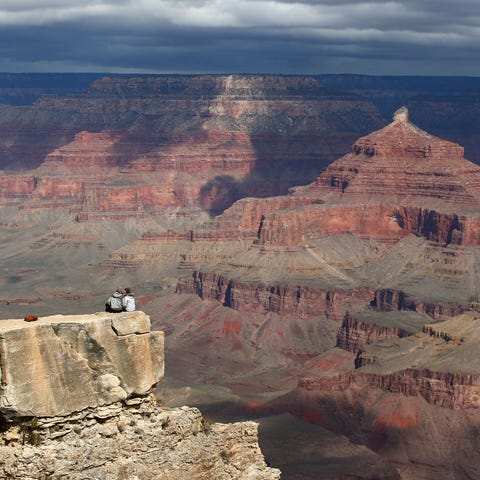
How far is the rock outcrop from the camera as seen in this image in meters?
16.2

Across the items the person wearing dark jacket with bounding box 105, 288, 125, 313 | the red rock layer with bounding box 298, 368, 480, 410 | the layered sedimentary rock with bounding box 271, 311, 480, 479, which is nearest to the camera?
the person wearing dark jacket with bounding box 105, 288, 125, 313

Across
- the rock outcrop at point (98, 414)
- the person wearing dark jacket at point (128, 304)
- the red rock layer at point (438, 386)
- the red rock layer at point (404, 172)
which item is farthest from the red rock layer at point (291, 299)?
the rock outcrop at point (98, 414)

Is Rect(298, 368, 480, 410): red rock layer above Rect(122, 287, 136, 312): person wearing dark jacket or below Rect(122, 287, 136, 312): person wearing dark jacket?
below

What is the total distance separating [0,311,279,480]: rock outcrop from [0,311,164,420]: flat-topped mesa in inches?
0.6

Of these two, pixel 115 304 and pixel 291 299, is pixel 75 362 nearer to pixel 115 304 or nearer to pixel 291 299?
pixel 115 304

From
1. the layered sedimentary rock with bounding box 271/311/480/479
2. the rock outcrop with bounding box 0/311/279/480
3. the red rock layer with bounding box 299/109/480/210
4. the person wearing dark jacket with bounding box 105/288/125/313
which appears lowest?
the layered sedimentary rock with bounding box 271/311/480/479

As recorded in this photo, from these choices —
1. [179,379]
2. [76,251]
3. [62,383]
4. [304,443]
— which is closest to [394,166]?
[76,251]

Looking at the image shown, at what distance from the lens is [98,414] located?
663 inches

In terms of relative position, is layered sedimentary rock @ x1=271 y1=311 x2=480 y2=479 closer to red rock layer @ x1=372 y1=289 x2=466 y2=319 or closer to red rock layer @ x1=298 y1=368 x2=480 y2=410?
red rock layer @ x1=298 y1=368 x2=480 y2=410

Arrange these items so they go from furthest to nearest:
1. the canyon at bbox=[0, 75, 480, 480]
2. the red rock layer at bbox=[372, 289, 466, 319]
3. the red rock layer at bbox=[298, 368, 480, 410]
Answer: the red rock layer at bbox=[372, 289, 466, 319]
the red rock layer at bbox=[298, 368, 480, 410]
the canyon at bbox=[0, 75, 480, 480]

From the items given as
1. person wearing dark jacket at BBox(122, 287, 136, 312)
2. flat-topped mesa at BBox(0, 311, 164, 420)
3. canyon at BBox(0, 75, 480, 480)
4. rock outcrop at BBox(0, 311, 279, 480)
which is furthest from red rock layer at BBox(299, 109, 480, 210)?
flat-topped mesa at BBox(0, 311, 164, 420)

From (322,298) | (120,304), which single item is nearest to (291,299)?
(322,298)

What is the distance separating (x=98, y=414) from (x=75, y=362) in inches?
32.5

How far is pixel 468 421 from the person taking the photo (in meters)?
86.9
